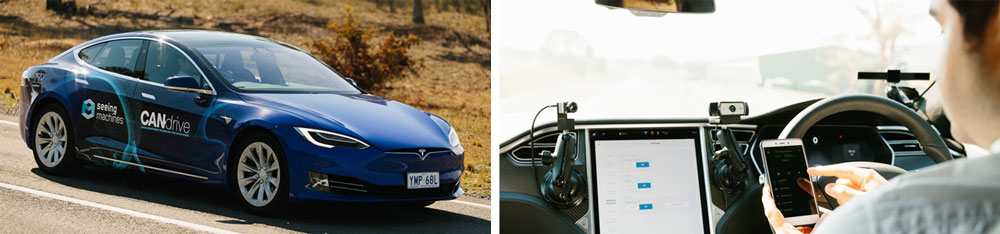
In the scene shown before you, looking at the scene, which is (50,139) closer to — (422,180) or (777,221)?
(422,180)

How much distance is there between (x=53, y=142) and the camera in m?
4.38

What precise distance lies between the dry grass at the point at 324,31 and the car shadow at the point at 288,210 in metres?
1.94

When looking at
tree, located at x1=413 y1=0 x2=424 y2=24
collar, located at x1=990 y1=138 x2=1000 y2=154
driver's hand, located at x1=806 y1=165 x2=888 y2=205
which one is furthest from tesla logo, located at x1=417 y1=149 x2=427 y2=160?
tree, located at x1=413 y1=0 x2=424 y2=24

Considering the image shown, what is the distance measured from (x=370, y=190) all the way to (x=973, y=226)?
3.45 meters

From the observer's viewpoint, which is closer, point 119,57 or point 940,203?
point 940,203

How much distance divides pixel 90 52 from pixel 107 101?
1.05 ft

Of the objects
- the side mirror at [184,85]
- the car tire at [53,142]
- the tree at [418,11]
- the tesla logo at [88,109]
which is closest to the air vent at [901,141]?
the side mirror at [184,85]

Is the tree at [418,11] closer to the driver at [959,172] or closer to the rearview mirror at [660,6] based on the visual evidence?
the rearview mirror at [660,6]

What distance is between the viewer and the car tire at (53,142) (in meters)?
4.33

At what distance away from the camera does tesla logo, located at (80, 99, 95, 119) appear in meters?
4.27

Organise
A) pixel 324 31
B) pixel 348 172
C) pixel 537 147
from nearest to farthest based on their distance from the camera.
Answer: pixel 537 147
pixel 348 172
pixel 324 31

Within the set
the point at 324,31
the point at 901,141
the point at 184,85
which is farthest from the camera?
the point at 324,31

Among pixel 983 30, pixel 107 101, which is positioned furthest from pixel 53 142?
pixel 983 30

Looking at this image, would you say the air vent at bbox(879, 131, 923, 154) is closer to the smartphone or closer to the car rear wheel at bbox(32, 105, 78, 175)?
Answer: the smartphone
